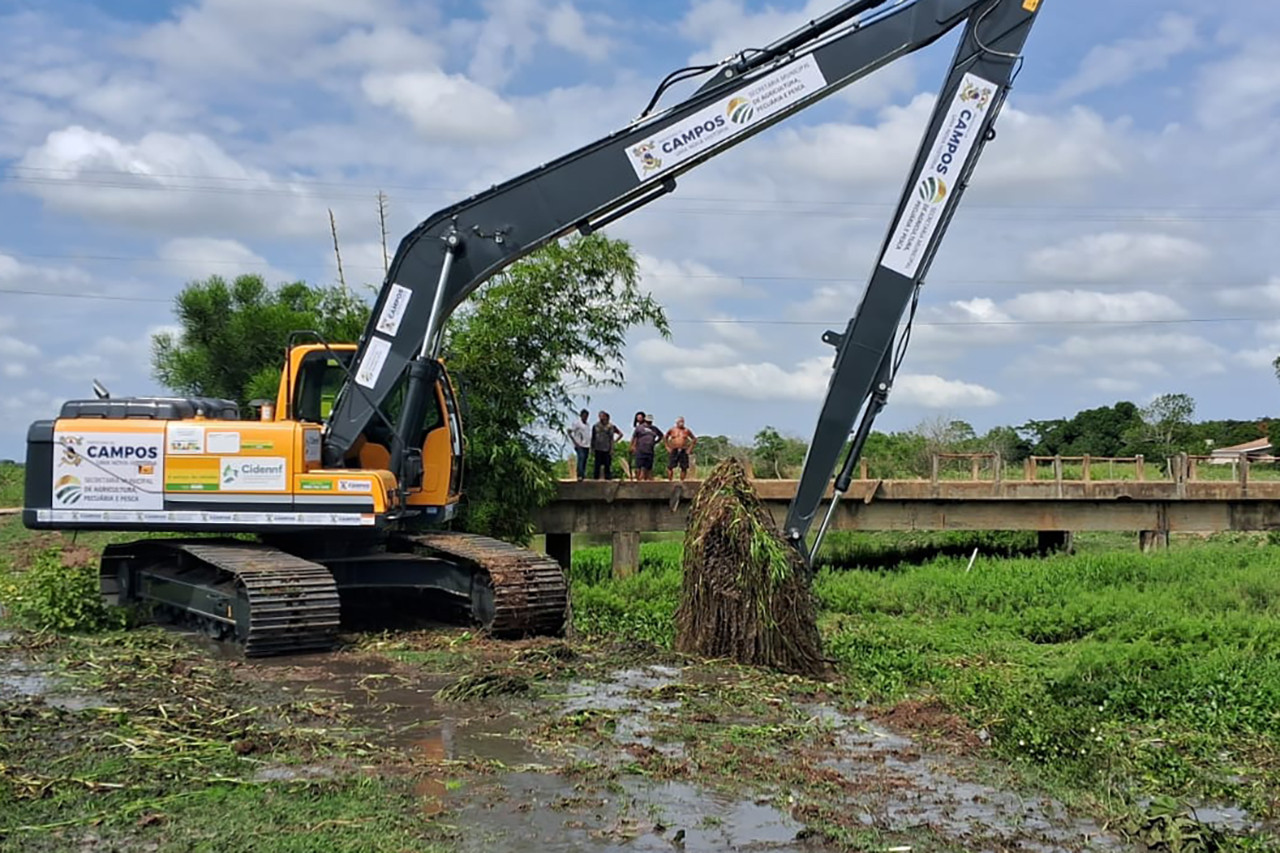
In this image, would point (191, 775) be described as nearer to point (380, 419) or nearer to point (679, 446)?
point (380, 419)

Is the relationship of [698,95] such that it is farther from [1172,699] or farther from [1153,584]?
[1153,584]

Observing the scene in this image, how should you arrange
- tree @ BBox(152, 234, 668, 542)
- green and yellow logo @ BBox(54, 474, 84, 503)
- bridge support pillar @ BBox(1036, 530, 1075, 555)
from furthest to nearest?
1. bridge support pillar @ BBox(1036, 530, 1075, 555)
2. tree @ BBox(152, 234, 668, 542)
3. green and yellow logo @ BBox(54, 474, 84, 503)

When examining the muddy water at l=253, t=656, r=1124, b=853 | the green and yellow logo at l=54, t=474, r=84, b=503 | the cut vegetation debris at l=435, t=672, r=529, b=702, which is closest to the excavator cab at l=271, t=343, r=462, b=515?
the green and yellow logo at l=54, t=474, r=84, b=503

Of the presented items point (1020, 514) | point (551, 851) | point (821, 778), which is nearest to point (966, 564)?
point (1020, 514)

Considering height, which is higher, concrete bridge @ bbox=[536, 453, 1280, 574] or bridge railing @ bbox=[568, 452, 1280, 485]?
bridge railing @ bbox=[568, 452, 1280, 485]

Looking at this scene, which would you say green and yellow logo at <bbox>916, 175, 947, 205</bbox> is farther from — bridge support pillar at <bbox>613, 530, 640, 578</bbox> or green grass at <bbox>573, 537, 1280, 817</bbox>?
bridge support pillar at <bbox>613, 530, 640, 578</bbox>

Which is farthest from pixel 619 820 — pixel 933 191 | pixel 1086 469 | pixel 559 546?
pixel 1086 469

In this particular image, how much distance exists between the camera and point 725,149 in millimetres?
11531

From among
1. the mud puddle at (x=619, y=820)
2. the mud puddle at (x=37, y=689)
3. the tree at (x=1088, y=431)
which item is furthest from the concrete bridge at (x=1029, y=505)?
the tree at (x=1088, y=431)

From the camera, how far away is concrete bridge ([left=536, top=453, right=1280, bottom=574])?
19984mm

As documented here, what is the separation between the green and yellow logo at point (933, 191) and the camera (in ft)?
36.1

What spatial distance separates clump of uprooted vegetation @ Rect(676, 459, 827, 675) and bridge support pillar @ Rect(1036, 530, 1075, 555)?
13.6 m

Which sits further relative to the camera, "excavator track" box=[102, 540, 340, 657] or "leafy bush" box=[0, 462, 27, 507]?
"leafy bush" box=[0, 462, 27, 507]

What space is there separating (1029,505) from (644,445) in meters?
6.83
